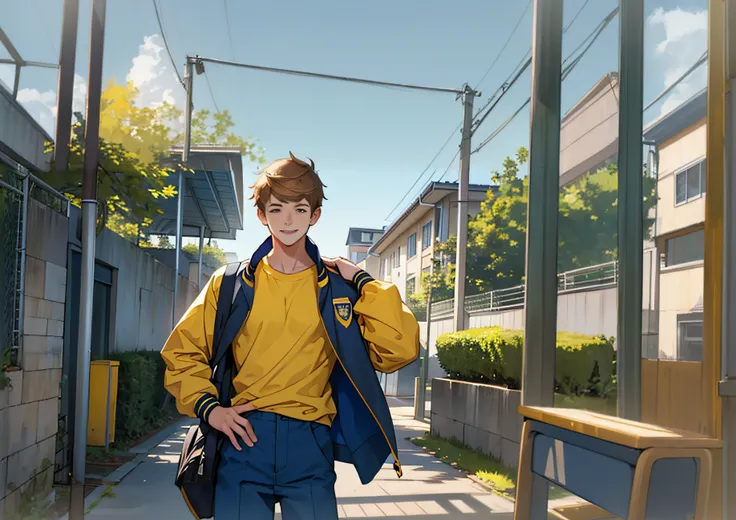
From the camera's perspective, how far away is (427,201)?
27.9m

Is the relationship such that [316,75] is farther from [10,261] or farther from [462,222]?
[10,261]

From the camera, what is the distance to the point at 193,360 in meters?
2.66

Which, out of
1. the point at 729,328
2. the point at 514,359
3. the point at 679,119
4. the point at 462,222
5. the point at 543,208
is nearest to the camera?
the point at 729,328

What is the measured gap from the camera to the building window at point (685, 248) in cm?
455

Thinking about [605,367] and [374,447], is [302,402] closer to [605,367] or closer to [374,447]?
[374,447]

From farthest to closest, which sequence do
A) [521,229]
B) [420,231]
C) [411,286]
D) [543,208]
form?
Answer: [411,286]
[420,231]
[521,229]
[543,208]

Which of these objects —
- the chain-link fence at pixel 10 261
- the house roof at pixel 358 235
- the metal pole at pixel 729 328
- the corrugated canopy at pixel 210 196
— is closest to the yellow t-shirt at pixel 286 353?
the metal pole at pixel 729 328

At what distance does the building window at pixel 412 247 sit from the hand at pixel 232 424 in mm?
31757

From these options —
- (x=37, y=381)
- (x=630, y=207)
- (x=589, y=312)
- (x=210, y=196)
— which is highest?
(x=210, y=196)

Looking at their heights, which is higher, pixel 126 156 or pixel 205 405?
pixel 126 156

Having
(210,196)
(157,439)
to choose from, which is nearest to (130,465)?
(157,439)

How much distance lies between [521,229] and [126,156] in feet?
45.3

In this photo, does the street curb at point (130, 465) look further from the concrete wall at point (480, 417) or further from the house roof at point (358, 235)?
the house roof at point (358, 235)

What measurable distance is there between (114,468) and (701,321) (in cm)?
578
